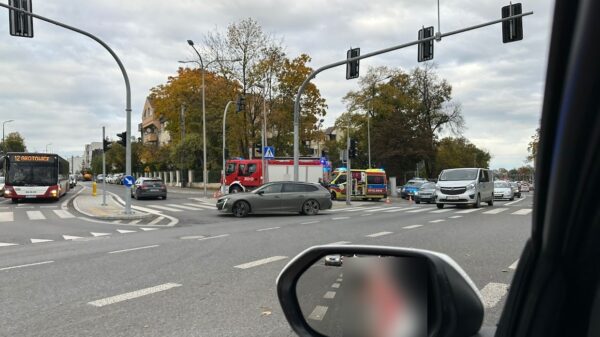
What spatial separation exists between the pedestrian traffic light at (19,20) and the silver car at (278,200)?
28.5ft

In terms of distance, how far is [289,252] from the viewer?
9312 mm

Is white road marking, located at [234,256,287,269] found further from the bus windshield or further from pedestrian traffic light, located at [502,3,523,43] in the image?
the bus windshield

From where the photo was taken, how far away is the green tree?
9619 centimetres

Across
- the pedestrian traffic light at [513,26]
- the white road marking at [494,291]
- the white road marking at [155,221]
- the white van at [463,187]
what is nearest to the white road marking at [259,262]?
the white road marking at [494,291]

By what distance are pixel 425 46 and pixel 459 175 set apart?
7829 millimetres

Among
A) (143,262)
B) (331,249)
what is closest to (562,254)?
(331,249)

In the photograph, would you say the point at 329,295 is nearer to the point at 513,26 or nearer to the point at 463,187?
the point at 513,26

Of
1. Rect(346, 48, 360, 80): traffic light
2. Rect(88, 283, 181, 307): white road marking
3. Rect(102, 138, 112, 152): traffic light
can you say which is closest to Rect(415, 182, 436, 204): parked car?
Rect(346, 48, 360, 80): traffic light

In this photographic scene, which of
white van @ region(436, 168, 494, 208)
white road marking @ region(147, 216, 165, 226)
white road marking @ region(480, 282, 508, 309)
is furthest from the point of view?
white van @ region(436, 168, 494, 208)

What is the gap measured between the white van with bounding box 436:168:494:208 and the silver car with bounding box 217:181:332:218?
241 inches

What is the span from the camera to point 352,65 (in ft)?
64.2

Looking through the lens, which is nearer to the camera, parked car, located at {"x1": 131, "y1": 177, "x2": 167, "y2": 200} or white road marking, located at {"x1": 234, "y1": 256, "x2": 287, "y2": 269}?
white road marking, located at {"x1": 234, "y1": 256, "x2": 287, "y2": 269}

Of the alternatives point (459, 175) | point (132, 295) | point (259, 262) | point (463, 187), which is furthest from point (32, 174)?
point (132, 295)

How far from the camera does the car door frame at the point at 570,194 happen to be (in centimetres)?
115
